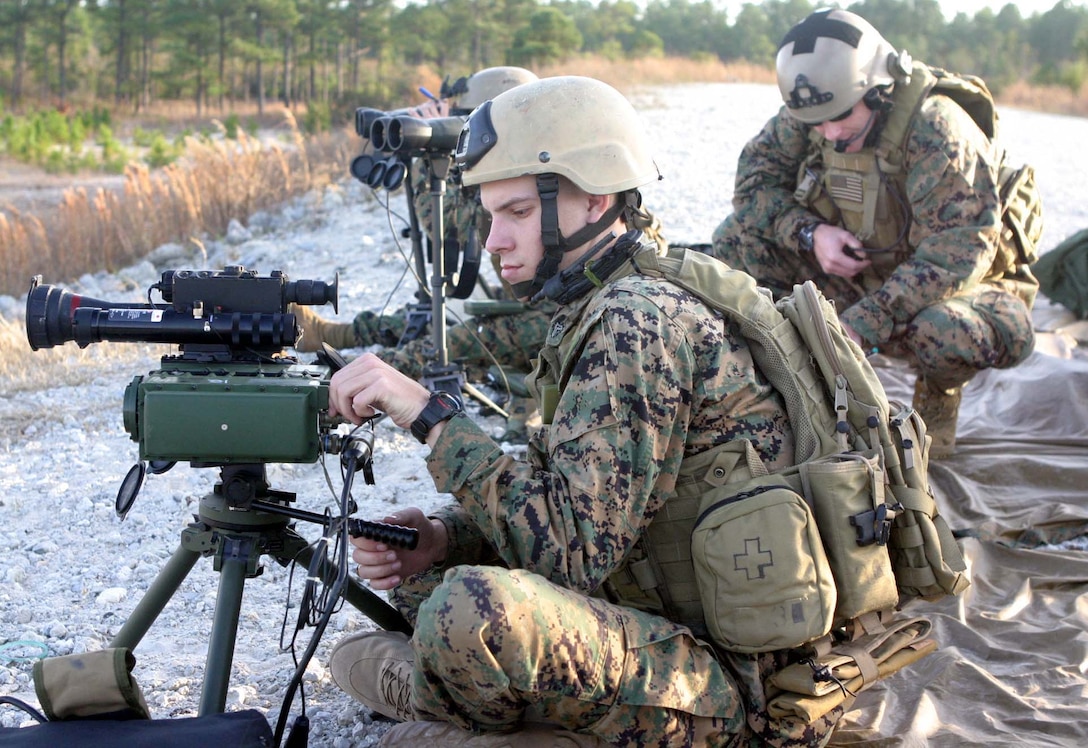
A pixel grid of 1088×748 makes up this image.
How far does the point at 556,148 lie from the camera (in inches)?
103

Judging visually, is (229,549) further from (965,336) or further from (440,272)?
(965,336)

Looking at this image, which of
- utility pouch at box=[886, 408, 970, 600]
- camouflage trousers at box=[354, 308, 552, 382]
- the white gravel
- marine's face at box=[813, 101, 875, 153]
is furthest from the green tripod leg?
marine's face at box=[813, 101, 875, 153]

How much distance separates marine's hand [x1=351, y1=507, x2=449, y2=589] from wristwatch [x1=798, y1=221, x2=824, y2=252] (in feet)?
10.3

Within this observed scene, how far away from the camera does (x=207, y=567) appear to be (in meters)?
3.91

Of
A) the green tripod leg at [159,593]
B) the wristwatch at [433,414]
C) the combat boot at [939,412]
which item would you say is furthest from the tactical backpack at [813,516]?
the combat boot at [939,412]

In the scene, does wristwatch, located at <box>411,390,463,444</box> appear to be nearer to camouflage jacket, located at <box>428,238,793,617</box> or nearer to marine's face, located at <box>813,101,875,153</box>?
camouflage jacket, located at <box>428,238,793,617</box>

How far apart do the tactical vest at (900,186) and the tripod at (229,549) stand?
3.48 metres

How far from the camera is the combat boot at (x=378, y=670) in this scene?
273 cm

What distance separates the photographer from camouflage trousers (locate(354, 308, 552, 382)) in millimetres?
5457

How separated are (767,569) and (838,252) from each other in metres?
3.24

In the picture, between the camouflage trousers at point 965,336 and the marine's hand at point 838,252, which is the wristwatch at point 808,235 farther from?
the camouflage trousers at point 965,336

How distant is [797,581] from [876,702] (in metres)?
0.92

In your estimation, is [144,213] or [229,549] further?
[144,213]

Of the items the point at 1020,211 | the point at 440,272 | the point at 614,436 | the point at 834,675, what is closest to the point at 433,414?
the point at 614,436
